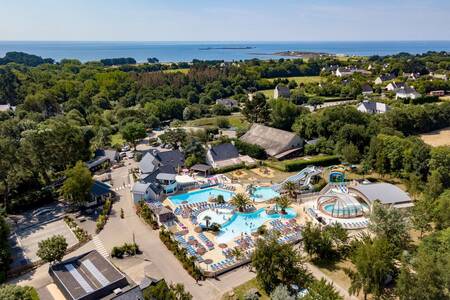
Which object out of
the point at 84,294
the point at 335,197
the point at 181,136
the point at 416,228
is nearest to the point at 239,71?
the point at 181,136

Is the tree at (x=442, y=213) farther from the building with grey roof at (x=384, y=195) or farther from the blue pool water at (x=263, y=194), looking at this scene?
the blue pool water at (x=263, y=194)

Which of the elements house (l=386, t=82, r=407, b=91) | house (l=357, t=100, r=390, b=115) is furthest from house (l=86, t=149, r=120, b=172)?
house (l=386, t=82, r=407, b=91)

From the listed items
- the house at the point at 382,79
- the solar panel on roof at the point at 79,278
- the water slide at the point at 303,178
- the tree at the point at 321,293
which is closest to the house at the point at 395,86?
the house at the point at 382,79

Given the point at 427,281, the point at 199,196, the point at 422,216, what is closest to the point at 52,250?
the point at 199,196

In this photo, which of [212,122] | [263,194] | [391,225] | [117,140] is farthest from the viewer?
[212,122]

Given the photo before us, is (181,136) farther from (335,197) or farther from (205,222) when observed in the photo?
(335,197)

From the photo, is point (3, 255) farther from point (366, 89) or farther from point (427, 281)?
point (366, 89)
